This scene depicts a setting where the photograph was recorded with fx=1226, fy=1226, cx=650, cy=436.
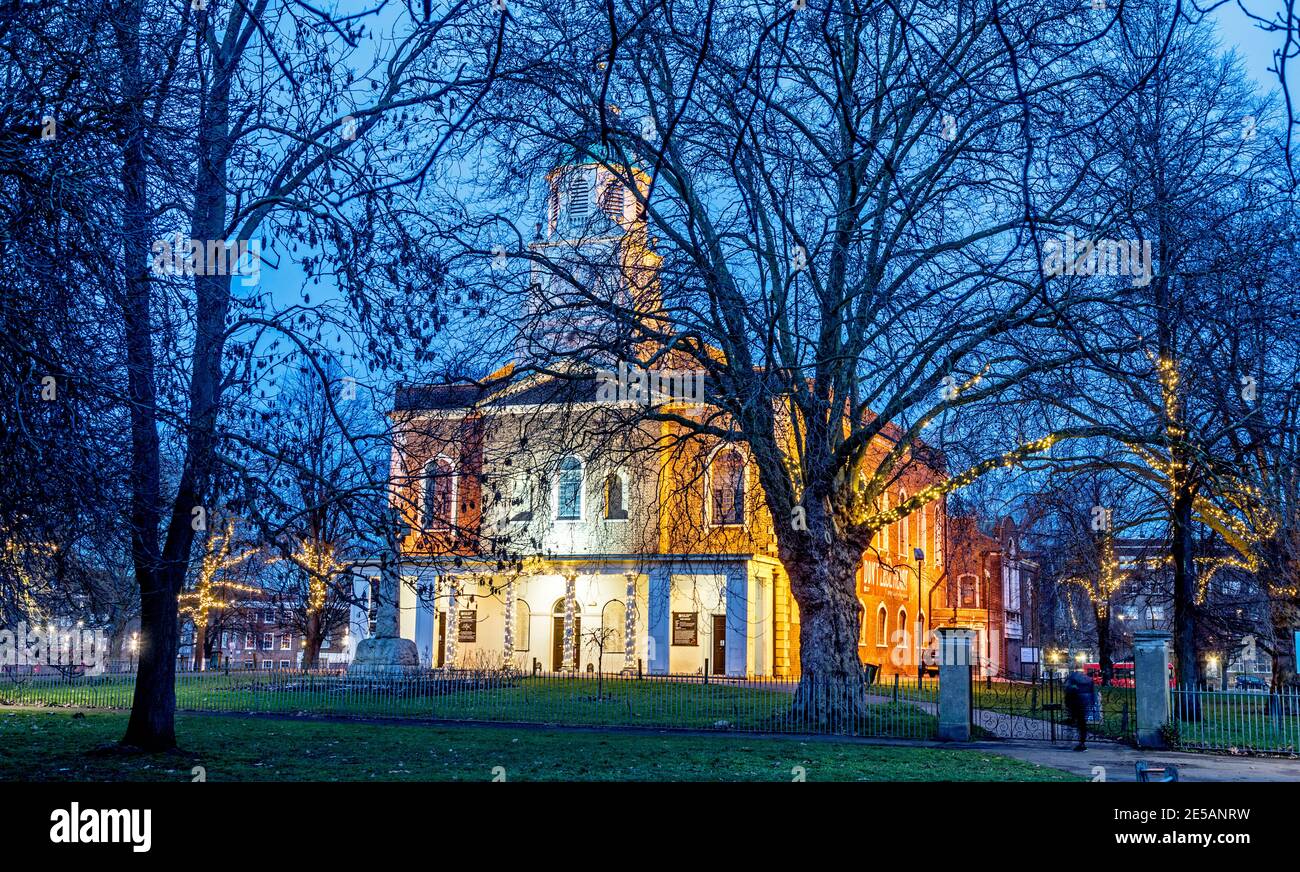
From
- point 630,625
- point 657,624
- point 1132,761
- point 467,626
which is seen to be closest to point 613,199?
point 1132,761

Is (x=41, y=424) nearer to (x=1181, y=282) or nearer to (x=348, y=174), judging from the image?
(x=348, y=174)

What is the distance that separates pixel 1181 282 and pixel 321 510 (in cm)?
1781

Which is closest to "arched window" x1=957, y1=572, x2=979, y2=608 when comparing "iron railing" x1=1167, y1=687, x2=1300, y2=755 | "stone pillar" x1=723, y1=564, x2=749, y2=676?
"stone pillar" x1=723, y1=564, x2=749, y2=676

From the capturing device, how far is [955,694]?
23297mm

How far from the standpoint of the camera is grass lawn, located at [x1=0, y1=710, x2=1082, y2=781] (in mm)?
14961

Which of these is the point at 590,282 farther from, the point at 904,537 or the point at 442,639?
the point at 904,537

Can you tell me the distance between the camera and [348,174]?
12023 millimetres

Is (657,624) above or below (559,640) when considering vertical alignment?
above

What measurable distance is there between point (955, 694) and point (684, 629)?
27.2 m

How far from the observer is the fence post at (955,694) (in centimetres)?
2312

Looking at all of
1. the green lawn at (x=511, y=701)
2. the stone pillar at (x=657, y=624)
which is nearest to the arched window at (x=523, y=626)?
the stone pillar at (x=657, y=624)

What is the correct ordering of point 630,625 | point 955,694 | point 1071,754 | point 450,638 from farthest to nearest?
point 450,638 → point 630,625 → point 955,694 → point 1071,754

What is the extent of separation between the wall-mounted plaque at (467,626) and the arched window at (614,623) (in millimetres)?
6018

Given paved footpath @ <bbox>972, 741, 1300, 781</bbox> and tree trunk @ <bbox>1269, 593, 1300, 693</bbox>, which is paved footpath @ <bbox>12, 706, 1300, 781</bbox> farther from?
tree trunk @ <bbox>1269, 593, 1300, 693</bbox>
